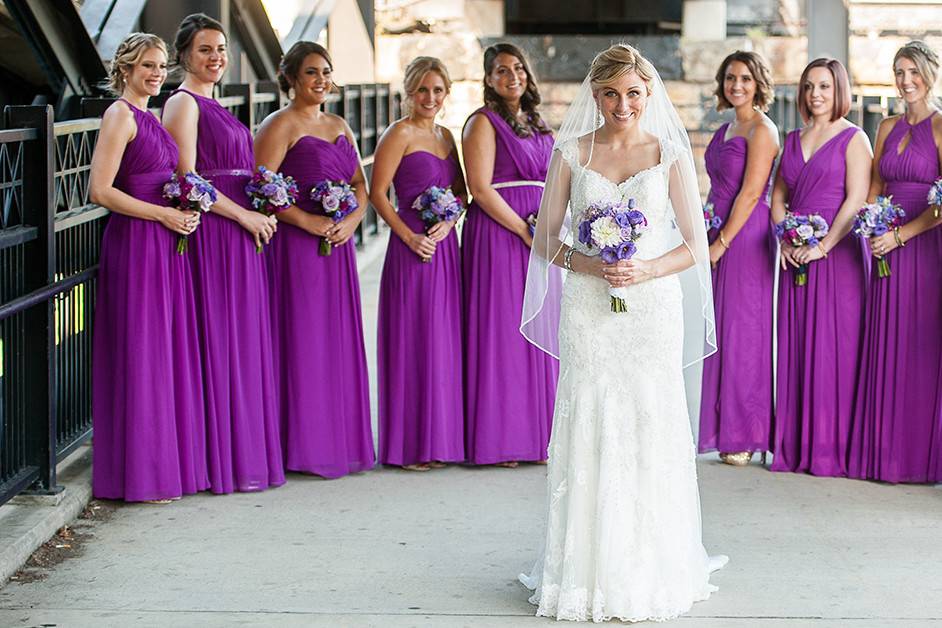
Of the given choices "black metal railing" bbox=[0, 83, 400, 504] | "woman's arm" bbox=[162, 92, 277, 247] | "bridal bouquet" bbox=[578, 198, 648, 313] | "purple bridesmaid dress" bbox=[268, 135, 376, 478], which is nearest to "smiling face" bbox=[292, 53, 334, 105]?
"purple bridesmaid dress" bbox=[268, 135, 376, 478]

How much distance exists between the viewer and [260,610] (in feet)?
18.0

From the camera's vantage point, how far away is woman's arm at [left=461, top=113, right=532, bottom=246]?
7621mm

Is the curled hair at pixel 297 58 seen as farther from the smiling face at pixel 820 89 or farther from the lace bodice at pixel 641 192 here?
the smiling face at pixel 820 89

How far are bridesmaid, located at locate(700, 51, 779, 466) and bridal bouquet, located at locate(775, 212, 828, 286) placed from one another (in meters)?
0.29

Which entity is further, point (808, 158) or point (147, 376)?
point (808, 158)

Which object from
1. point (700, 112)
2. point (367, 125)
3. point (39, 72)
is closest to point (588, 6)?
point (700, 112)

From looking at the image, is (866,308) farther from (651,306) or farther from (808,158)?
(651,306)

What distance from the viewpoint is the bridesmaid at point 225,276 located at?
7102mm

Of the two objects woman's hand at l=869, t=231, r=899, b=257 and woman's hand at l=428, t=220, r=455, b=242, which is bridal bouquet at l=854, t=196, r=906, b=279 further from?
woman's hand at l=428, t=220, r=455, b=242

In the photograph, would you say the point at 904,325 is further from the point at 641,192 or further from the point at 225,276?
the point at 225,276

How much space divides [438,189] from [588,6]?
51.4 ft

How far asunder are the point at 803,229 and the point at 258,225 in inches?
103

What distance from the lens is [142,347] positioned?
687cm

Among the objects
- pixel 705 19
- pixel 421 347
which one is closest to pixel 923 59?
pixel 421 347
